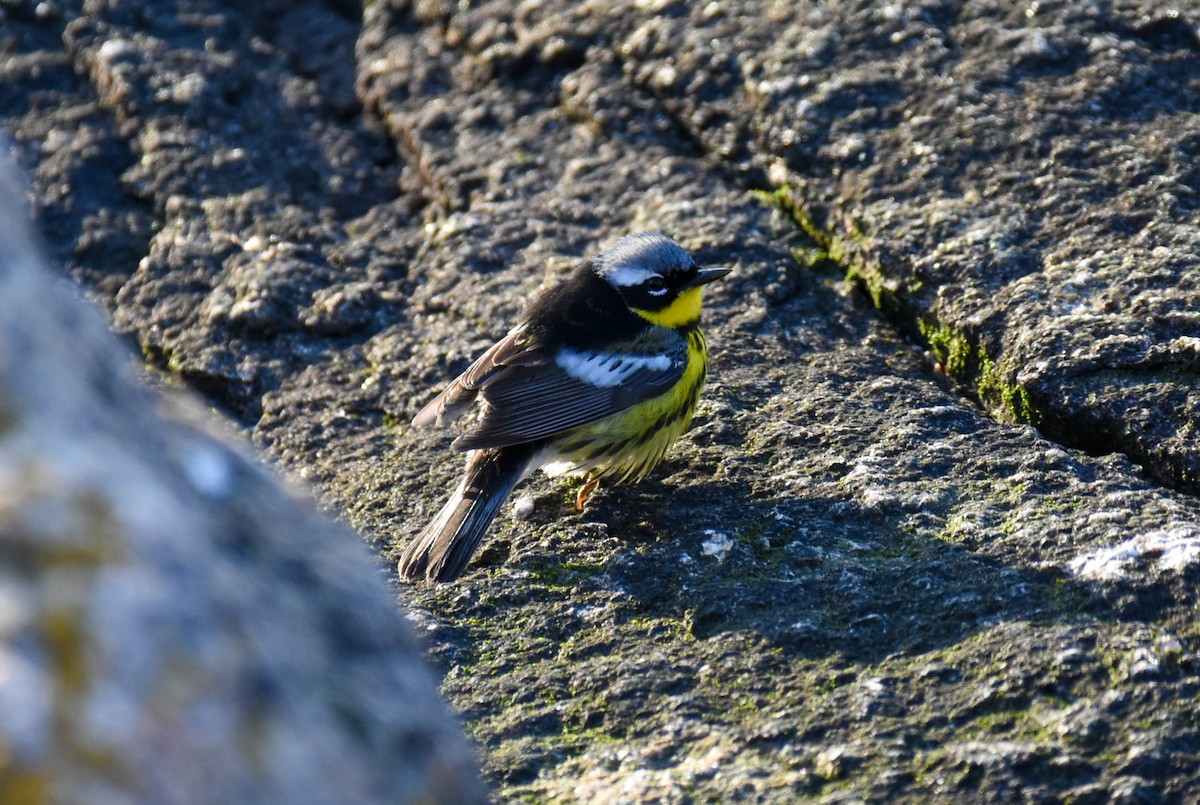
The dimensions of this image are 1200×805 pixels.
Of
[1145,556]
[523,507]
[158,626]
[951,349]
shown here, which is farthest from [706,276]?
[158,626]

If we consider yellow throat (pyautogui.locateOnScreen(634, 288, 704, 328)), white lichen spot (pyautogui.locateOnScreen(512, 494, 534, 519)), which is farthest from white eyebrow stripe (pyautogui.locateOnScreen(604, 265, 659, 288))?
white lichen spot (pyautogui.locateOnScreen(512, 494, 534, 519))

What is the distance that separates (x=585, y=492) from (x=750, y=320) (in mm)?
1008

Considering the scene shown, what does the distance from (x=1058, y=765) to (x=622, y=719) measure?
97cm

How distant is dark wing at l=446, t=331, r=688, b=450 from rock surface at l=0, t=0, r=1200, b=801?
25 centimetres

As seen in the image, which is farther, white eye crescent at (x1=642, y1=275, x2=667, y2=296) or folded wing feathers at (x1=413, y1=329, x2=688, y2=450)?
white eye crescent at (x1=642, y1=275, x2=667, y2=296)

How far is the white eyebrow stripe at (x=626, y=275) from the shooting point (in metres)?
4.73

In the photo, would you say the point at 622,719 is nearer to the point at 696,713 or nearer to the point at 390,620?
the point at 696,713

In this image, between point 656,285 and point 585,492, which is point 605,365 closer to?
point 656,285

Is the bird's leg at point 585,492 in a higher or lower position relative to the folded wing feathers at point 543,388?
lower

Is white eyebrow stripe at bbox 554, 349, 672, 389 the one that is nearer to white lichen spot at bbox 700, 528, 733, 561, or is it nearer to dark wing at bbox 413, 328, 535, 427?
dark wing at bbox 413, 328, 535, 427

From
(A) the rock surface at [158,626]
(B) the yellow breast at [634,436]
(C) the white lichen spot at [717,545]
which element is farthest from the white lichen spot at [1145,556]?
(A) the rock surface at [158,626]

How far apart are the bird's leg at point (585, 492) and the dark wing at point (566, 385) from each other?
216 millimetres

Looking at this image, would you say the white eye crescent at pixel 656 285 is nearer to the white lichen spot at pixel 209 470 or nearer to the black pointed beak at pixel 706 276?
the black pointed beak at pixel 706 276

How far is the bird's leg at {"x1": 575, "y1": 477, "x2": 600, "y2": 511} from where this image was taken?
4223 mm
